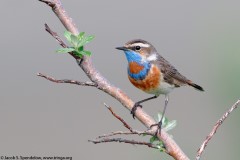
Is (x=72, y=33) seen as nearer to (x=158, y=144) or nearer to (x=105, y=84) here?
(x=105, y=84)

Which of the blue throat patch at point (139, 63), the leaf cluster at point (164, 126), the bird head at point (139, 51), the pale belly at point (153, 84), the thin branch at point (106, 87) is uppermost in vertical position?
the bird head at point (139, 51)

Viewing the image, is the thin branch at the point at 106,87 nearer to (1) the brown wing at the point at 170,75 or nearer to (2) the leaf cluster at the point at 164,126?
(2) the leaf cluster at the point at 164,126

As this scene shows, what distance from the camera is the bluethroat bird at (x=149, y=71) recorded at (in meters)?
4.83

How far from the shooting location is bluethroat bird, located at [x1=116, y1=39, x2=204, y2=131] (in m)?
4.83

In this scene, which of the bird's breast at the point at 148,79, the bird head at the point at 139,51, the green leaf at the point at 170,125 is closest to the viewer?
the green leaf at the point at 170,125

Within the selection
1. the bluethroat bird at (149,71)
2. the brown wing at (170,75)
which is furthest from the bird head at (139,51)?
the brown wing at (170,75)

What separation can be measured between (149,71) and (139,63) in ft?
0.43

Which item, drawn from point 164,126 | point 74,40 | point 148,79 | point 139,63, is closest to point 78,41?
point 74,40

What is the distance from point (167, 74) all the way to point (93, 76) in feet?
10.1

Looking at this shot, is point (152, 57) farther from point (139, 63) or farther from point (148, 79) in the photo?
point (148, 79)

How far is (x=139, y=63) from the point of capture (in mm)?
5109

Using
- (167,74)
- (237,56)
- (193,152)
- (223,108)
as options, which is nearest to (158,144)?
Result: (193,152)

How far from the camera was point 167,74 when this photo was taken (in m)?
5.34

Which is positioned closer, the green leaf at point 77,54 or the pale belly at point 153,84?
the green leaf at point 77,54
